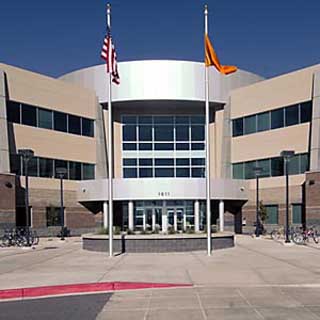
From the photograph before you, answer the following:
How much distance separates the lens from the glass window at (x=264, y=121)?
45.6 meters

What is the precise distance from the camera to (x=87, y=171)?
48156mm

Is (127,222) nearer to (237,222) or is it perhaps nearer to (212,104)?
(237,222)

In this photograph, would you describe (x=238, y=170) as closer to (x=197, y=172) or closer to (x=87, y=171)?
(x=197, y=172)

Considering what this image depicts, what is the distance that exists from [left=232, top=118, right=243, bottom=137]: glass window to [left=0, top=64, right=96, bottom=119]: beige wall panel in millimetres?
12117

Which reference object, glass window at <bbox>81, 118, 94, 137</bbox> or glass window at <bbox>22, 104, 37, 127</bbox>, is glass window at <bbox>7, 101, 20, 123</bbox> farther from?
glass window at <bbox>81, 118, 94, 137</bbox>

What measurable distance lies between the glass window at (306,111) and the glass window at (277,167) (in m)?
3.98

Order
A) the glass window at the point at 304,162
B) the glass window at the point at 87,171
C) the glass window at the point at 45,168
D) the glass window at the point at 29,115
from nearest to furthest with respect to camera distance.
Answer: the glass window at the point at 29,115 < the glass window at the point at 304,162 < the glass window at the point at 45,168 < the glass window at the point at 87,171

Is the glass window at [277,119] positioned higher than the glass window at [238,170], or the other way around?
the glass window at [277,119]

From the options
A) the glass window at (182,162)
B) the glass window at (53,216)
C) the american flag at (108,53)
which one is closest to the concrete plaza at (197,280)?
the american flag at (108,53)

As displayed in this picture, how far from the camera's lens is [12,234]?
34969 millimetres

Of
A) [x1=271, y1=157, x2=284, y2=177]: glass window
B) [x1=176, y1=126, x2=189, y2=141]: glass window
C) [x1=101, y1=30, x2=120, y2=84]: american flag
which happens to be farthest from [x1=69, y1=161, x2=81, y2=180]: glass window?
[x1=101, y1=30, x2=120, y2=84]: american flag

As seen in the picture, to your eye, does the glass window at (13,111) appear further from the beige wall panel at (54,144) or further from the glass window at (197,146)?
the glass window at (197,146)

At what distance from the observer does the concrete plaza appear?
10562mm

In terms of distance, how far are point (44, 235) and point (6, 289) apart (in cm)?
2971
